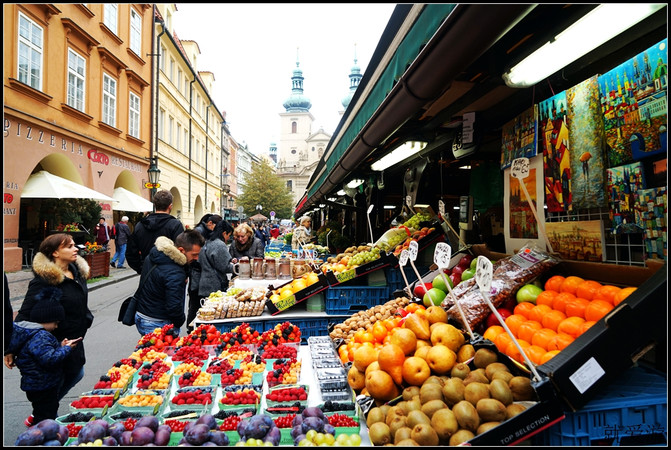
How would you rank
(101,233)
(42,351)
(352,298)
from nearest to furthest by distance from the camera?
(42,351) → (352,298) → (101,233)

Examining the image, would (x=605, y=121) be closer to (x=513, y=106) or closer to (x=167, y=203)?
(x=513, y=106)

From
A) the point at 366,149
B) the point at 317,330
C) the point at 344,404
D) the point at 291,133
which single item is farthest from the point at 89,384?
the point at 291,133

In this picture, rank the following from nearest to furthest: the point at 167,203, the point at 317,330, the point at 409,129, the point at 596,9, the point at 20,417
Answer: the point at 596,9 → the point at 20,417 → the point at 409,129 → the point at 317,330 → the point at 167,203

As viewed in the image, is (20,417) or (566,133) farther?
(20,417)

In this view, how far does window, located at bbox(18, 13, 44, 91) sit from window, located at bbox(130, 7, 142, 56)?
692 centimetres

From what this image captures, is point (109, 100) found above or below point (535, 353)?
above

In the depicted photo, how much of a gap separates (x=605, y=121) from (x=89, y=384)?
581cm

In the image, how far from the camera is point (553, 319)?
7.28 ft

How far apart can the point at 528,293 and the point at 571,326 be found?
0.54 m

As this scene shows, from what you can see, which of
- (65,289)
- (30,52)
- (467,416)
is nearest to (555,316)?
(467,416)

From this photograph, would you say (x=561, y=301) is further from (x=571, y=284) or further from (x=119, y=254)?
(x=119, y=254)

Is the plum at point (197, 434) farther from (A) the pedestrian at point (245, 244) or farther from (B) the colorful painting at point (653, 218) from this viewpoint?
(A) the pedestrian at point (245, 244)

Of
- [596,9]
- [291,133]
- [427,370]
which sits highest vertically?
[291,133]

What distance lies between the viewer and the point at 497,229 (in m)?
5.72
